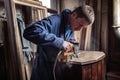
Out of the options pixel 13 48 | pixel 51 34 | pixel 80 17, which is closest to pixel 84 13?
pixel 80 17

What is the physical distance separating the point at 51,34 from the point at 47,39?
0.05m

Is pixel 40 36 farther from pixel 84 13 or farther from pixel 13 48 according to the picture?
pixel 13 48

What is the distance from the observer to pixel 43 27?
119 centimetres

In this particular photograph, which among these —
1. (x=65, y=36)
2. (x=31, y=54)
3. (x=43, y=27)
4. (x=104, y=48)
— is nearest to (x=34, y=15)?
(x=31, y=54)

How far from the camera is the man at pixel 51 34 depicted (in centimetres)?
116

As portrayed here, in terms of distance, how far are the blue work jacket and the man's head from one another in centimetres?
5

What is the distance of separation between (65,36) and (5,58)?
69 centimetres

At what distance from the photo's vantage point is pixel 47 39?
3.76ft

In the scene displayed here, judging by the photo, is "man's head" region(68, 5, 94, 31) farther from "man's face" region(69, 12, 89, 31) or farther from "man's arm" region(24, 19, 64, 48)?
"man's arm" region(24, 19, 64, 48)

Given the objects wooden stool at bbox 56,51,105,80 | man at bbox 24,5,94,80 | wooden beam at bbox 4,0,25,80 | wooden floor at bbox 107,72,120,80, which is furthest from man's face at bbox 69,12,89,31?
wooden floor at bbox 107,72,120,80

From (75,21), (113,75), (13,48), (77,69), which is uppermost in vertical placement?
(75,21)

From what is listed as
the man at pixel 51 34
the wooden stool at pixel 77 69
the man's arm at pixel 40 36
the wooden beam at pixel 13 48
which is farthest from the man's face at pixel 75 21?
the wooden beam at pixel 13 48

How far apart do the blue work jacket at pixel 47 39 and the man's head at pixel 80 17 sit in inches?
2.0

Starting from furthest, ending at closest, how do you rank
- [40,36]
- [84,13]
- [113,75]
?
[113,75], [84,13], [40,36]
